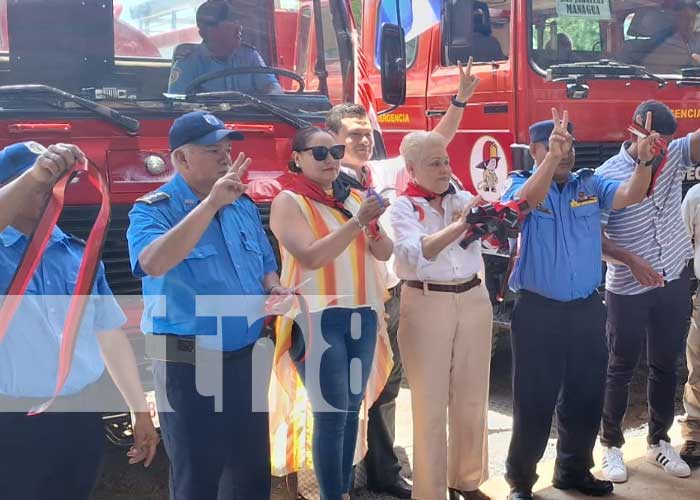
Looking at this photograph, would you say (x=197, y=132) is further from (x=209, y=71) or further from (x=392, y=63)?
(x=392, y=63)

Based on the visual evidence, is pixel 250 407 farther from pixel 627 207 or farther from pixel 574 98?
pixel 574 98

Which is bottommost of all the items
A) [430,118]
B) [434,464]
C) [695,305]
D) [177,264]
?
[434,464]

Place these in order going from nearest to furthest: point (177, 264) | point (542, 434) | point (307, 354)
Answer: point (177, 264) → point (307, 354) → point (542, 434)

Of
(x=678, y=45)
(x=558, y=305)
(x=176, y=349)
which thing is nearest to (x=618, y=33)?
(x=678, y=45)

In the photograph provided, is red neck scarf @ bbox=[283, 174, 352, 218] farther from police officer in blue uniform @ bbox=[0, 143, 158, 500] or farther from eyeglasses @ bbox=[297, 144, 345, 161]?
police officer in blue uniform @ bbox=[0, 143, 158, 500]

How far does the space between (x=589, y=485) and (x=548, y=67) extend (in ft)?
7.88

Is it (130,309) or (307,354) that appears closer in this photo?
(307,354)

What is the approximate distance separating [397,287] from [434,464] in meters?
0.79

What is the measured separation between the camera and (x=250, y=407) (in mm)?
2680

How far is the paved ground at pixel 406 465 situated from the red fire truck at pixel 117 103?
76cm

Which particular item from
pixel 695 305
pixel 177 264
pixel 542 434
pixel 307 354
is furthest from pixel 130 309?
pixel 695 305

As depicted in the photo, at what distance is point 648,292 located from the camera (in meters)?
3.82

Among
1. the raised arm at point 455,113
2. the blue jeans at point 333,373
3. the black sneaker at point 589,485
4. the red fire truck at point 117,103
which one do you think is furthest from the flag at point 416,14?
the black sneaker at point 589,485

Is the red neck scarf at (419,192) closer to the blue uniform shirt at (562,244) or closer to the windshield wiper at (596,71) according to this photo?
the blue uniform shirt at (562,244)
